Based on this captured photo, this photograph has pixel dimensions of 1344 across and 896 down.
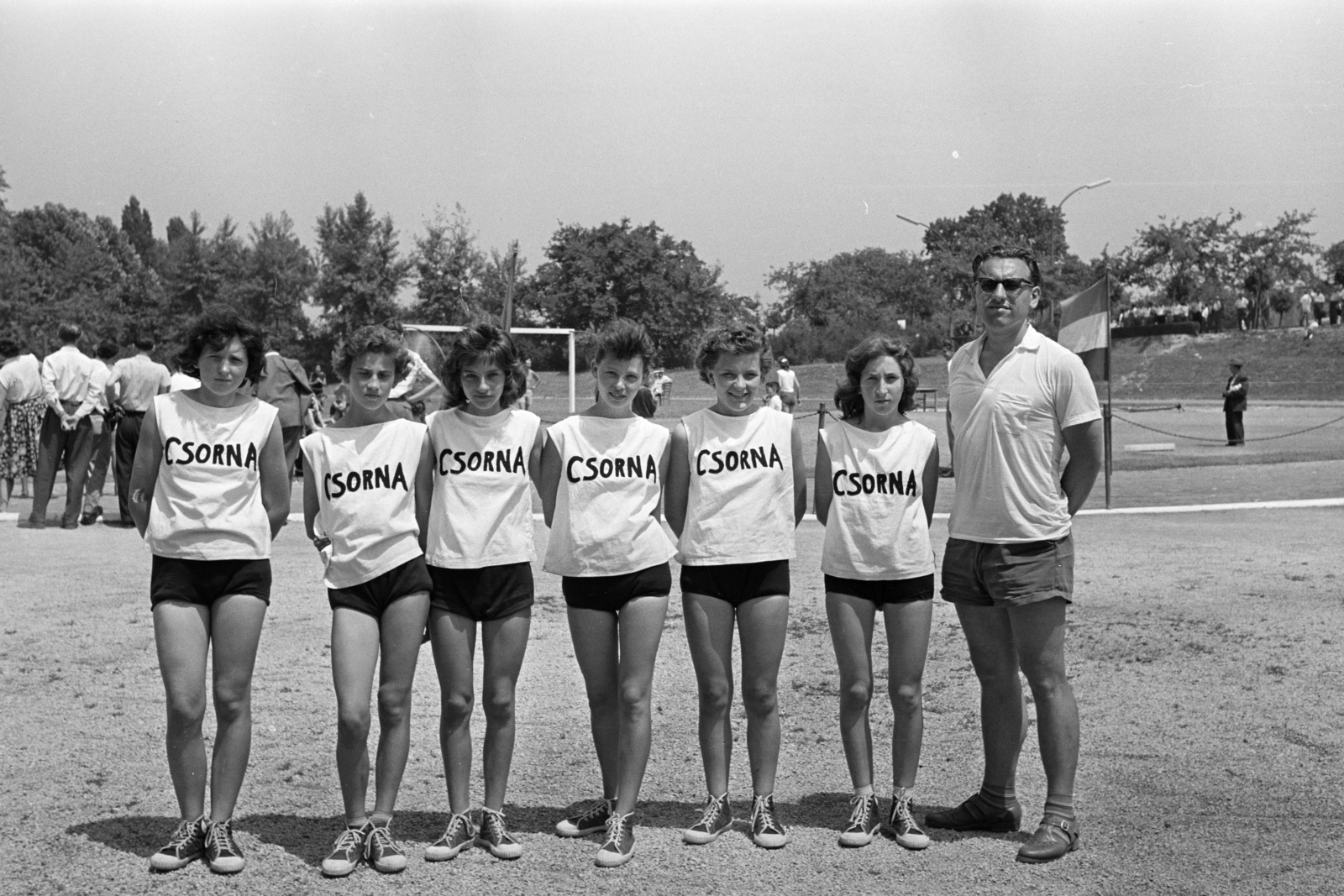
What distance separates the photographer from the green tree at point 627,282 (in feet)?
133

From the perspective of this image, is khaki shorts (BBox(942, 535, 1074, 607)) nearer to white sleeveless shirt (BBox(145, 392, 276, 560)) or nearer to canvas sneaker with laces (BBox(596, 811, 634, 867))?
canvas sneaker with laces (BBox(596, 811, 634, 867))

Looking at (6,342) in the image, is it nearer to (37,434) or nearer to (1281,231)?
(37,434)

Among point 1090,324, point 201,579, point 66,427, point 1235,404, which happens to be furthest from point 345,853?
point 1235,404

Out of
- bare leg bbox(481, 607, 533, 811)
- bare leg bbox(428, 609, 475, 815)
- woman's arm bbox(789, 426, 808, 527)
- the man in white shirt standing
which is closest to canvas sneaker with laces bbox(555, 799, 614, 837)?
bare leg bbox(481, 607, 533, 811)

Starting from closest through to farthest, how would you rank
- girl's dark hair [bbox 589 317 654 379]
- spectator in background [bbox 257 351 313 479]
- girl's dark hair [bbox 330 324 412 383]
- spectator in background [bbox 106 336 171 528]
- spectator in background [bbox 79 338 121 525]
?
1. girl's dark hair [bbox 330 324 412 383]
2. girl's dark hair [bbox 589 317 654 379]
3. spectator in background [bbox 257 351 313 479]
4. spectator in background [bbox 106 336 171 528]
5. spectator in background [bbox 79 338 121 525]

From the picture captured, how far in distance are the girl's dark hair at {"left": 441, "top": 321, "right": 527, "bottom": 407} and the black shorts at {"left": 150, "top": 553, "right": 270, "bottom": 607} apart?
83cm

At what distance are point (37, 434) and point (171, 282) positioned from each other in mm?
53848

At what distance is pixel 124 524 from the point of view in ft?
39.6

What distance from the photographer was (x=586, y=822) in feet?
13.6

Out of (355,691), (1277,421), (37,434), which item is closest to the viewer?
(355,691)

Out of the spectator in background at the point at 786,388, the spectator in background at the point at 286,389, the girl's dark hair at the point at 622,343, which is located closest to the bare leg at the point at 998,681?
the girl's dark hair at the point at 622,343

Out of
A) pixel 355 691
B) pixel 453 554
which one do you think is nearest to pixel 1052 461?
pixel 453 554

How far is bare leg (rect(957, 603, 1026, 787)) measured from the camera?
4141 mm

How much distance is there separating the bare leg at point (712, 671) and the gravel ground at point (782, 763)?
242 mm
